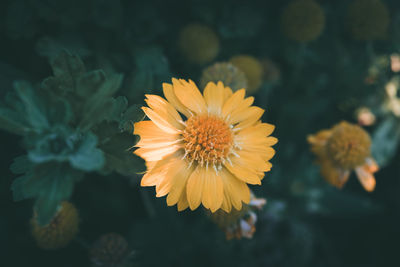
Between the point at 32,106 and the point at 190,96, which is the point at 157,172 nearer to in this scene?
the point at 190,96

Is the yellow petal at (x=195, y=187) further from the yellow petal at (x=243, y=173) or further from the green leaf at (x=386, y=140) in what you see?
the green leaf at (x=386, y=140)

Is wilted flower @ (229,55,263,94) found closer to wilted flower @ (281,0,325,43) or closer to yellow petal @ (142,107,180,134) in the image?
wilted flower @ (281,0,325,43)

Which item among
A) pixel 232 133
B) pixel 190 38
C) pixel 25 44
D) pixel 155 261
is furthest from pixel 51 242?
pixel 190 38

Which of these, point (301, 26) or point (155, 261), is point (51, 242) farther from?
point (301, 26)

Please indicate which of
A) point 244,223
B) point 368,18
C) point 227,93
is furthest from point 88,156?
point 368,18

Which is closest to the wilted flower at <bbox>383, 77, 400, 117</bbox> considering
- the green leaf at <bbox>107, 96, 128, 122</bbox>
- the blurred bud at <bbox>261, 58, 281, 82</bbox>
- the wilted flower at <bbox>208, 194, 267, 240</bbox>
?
the blurred bud at <bbox>261, 58, 281, 82</bbox>

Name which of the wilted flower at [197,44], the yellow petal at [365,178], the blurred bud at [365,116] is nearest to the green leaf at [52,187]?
the wilted flower at [197,44]

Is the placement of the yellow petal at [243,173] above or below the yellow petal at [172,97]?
A: below
